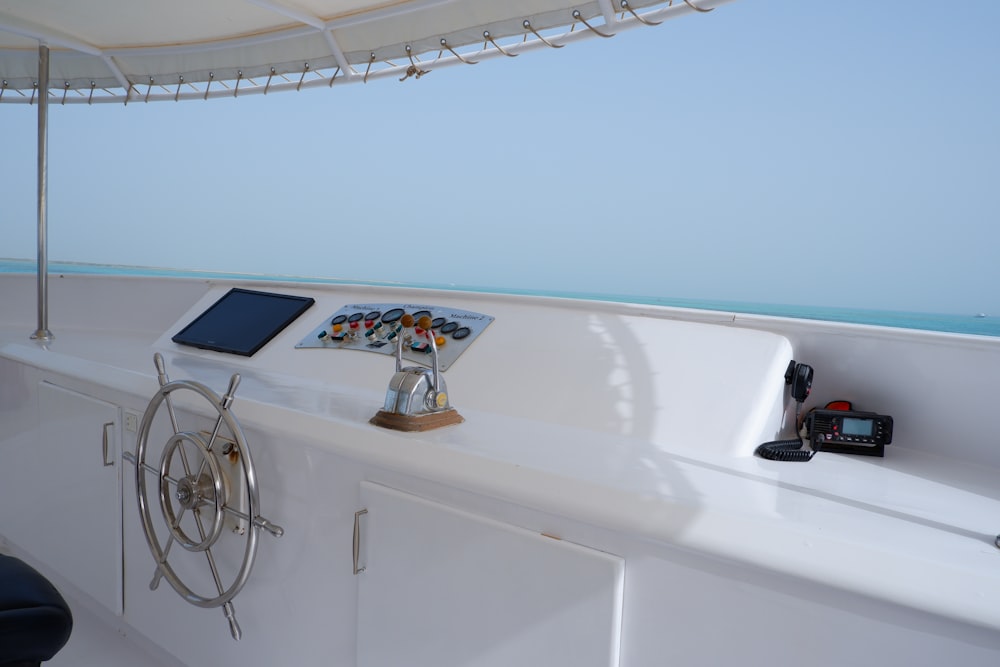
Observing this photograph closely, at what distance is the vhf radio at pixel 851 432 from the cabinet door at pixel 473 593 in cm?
83

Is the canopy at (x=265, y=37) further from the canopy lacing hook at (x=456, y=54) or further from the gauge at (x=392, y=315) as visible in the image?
A: the gauge at (x=392, y=315)

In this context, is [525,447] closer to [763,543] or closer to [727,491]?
[727,491]

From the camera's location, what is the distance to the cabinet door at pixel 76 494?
1832mm

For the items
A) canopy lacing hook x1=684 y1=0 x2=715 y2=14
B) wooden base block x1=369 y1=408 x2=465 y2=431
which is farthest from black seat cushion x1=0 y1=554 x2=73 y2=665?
canopy lacing hook x1=684 y1=0 x2=715 y2=14

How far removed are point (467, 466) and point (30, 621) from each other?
32.3 inches

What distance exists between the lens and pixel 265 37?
234 cm

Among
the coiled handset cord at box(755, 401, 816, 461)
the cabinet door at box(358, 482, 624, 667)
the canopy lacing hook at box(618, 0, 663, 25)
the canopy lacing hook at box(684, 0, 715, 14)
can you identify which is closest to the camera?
the cabinet door at box(358, 482, 624, 667)

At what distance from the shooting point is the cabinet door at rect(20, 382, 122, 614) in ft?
6.01

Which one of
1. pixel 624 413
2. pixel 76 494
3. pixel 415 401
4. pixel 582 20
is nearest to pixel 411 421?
pixel 415 401

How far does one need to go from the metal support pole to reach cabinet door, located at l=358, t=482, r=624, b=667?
2122 mm

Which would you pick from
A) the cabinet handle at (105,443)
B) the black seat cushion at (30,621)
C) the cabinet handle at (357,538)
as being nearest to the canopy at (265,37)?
the cabinet handle at (105,443)

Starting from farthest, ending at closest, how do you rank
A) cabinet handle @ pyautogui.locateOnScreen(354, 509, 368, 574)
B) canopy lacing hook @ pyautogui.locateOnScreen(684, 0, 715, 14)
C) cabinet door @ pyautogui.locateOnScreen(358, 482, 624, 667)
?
canopy lacing hook @ pyautogui.locateOnScreen(684, 0, 715, 14) → cabinet handle @ pyautogui.locateOnScreen(354, 509, 368, 574) → cabinet door @ pyautogui.locateOnScreen(358, 482, 624, 667)

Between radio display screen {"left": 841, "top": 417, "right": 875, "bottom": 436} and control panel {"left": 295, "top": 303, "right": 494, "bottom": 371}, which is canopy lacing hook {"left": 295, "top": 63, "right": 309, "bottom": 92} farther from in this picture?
radio display screen {"left": 841, "top": 417, "right": 875, "bottom": 436}

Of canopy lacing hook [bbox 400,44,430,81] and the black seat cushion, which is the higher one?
canopy lacing hook [bbox 400,44,430,81]
